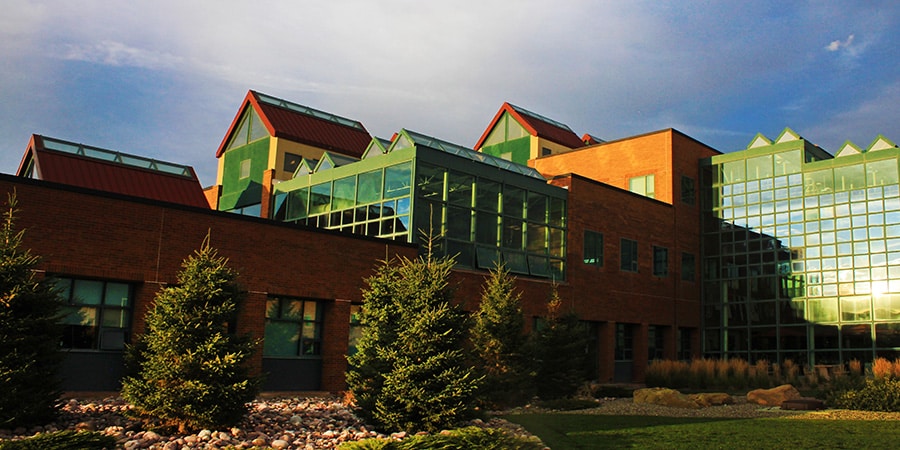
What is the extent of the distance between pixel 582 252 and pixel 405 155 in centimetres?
981

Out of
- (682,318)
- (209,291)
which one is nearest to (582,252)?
(682,318)

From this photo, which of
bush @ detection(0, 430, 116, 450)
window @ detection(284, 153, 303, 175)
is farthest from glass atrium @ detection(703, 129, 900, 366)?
bush @ detection(0, 430, 116, 450)

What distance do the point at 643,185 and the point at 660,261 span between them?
163 inches

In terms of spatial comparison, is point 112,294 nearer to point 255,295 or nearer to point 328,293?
point 255,295

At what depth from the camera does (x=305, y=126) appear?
41.6m

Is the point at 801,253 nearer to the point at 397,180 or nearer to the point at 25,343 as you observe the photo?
the point at 397,180

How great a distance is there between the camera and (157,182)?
32594 millimetres

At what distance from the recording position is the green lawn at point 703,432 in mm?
14312

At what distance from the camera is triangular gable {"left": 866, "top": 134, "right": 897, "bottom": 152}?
116 ft

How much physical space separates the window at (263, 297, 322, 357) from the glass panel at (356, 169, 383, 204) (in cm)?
577

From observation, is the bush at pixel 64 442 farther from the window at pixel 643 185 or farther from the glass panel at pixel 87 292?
the window at pixel 643 185

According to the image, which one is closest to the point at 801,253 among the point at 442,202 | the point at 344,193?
the point at 442,202

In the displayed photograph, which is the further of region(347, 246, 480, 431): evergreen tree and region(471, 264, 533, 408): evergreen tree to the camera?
region(471, 264, 533, 408): evergreen tree

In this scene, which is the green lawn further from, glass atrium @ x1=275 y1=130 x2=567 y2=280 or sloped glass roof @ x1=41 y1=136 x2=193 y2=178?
sloped glass roof @ x1=41 y1=136 x2=193 y2=178
